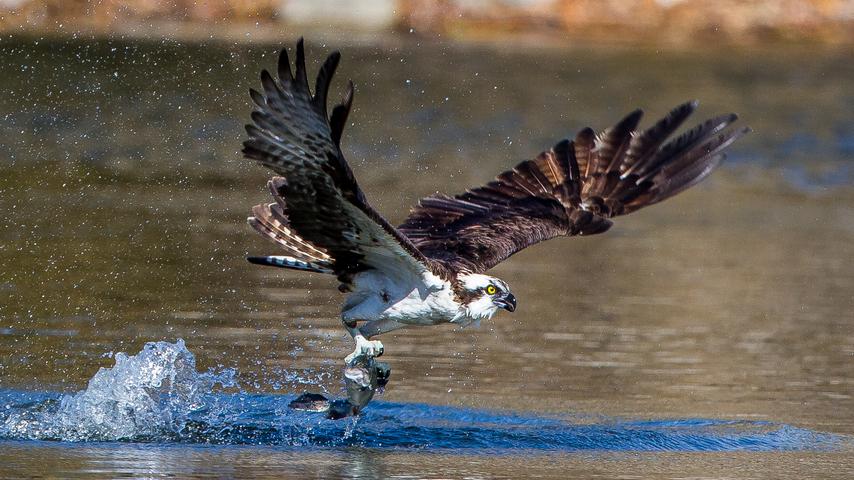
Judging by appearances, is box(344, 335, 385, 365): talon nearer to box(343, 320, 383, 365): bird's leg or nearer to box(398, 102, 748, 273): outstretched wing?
box(343, 320, 383, 365): bird's leg

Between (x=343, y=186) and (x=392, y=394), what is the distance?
227cm

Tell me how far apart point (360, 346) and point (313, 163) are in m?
1.82

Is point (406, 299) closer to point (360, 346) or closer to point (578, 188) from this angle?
point (360, 346)

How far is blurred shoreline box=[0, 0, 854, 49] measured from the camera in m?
27.1

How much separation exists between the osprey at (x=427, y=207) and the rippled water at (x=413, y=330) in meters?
0.73

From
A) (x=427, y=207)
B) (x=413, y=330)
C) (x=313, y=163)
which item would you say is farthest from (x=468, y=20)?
(x=313, y=163)

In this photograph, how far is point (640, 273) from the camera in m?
13.4

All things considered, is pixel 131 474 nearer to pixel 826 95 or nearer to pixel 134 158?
pixel 134 158

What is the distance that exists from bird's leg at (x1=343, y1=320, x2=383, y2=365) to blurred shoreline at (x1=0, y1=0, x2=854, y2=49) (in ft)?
56.8

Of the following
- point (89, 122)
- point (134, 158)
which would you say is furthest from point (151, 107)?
point (134, 158)

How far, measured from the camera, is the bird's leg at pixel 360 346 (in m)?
8.98

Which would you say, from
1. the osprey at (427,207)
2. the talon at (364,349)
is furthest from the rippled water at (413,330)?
the osprey at (427,207)

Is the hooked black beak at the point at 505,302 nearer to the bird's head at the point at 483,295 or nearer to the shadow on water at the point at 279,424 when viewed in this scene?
the bird's head at the point at 483,295

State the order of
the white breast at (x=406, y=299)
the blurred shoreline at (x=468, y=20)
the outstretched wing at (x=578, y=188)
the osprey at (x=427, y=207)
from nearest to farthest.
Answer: the osprey at (x=427, y=207) → the white breast at (x=406, y=299) → the outstretched wing at (x=578, y=188) → the blurred shoreline at (x=468, y=20)
